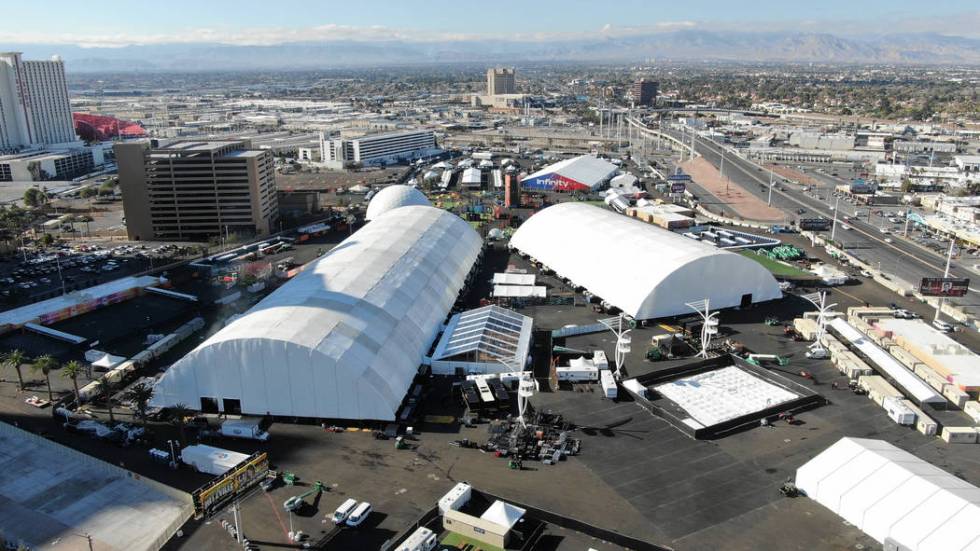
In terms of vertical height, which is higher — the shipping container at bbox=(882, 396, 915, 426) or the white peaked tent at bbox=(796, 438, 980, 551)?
the white peaked tent at bbox=(796, 438, 980, 551)

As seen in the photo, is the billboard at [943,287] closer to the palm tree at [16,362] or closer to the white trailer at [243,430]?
the white trailer at [243,430]

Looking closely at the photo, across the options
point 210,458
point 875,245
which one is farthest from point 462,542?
point 875,245

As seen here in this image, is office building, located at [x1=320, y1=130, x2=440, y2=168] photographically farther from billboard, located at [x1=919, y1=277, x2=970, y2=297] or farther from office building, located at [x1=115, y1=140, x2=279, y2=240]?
billboard, located at [x1=919, y1=277, x2=970, y2=297]

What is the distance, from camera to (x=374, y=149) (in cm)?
12769

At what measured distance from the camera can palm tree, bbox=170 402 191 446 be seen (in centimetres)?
2984

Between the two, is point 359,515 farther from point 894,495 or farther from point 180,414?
point 894,495

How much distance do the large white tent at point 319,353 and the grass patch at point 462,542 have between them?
8.67 metres

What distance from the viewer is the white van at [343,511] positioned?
25.0m

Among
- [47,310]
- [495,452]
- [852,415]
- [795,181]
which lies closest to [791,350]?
[852,415]

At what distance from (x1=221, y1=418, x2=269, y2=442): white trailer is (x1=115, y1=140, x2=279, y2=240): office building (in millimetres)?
44922

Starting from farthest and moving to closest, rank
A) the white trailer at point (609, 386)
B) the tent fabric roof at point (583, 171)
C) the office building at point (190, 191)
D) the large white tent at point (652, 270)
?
the tent fabric roof at point (583, 171) → the office building at point (190, 191) → the large white tent at point (652, 270) → the white trailer at point (609, 386)

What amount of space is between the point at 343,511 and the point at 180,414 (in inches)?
387

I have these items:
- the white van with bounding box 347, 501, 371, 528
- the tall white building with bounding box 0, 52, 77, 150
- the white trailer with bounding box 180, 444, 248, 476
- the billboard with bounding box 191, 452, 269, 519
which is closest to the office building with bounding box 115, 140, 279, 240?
the white trailer with bounding box 180, 444, 248, 476

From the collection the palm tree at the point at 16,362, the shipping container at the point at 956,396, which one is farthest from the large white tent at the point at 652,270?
the palm tree at the point at 16,362
